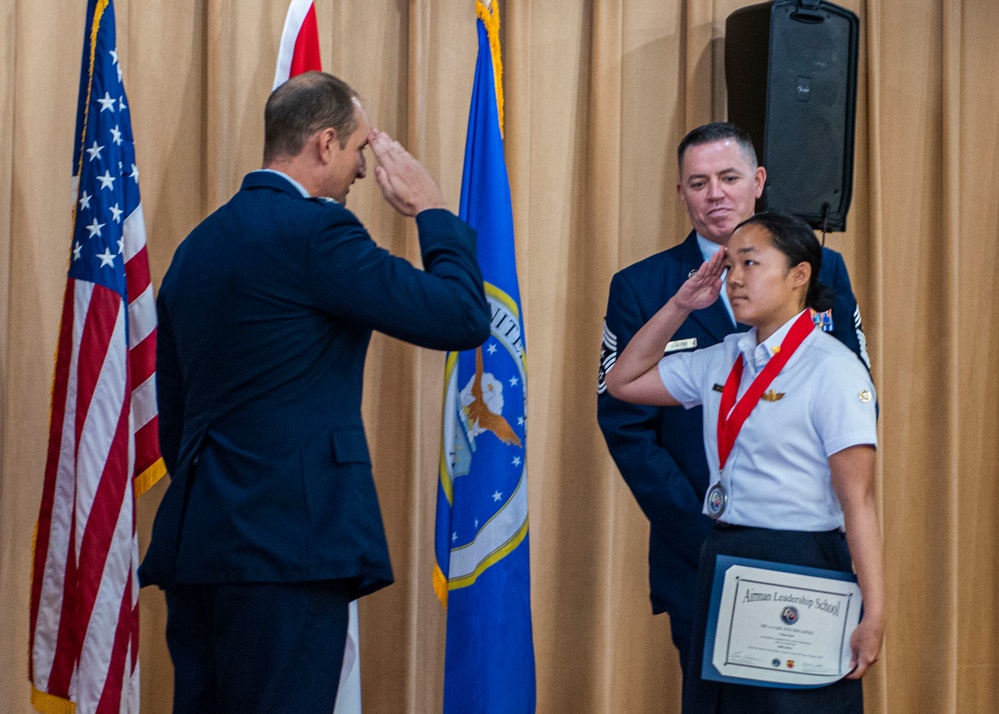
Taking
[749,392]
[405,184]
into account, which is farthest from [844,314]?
[405,184]

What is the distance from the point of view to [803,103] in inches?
135

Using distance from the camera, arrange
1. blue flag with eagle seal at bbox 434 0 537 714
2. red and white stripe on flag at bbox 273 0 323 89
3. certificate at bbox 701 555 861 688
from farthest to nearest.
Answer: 1. red and white stripe on flag at bbox 273 0 323 89
2. blue flag with eagle seal at bbox 434 0 537 714
3. certificate at bbox 701 555 861 688

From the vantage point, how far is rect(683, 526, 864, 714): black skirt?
2.00 metres

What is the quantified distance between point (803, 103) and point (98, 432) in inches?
88.6

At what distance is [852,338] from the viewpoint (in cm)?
268

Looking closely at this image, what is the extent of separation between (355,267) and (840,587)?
102 centimetres

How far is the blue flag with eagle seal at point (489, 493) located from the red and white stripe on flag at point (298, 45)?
1.58 ft

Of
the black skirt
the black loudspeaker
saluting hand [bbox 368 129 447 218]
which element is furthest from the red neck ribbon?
the black loudspeaker

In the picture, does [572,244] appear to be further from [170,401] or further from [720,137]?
[170,401]

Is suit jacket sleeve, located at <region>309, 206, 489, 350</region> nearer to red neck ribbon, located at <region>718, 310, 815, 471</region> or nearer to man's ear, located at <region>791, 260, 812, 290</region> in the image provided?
red neck ribbon, located at <region>718, 310, 815, 471</region>

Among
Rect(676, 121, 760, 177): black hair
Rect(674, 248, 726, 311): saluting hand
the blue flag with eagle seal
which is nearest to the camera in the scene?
Rect(674, 248, 726, 311): saluting hand

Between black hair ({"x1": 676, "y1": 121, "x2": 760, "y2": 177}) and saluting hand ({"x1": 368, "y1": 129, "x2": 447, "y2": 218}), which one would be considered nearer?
saluting hand ({"x1": 368, "y1": 129, "x2": 447, "y2": 218})

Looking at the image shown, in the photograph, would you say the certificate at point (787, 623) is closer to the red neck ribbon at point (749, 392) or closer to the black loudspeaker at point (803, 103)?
the red neck ribbon at point (749, 392)

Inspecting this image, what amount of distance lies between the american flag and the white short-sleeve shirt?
1.55m
